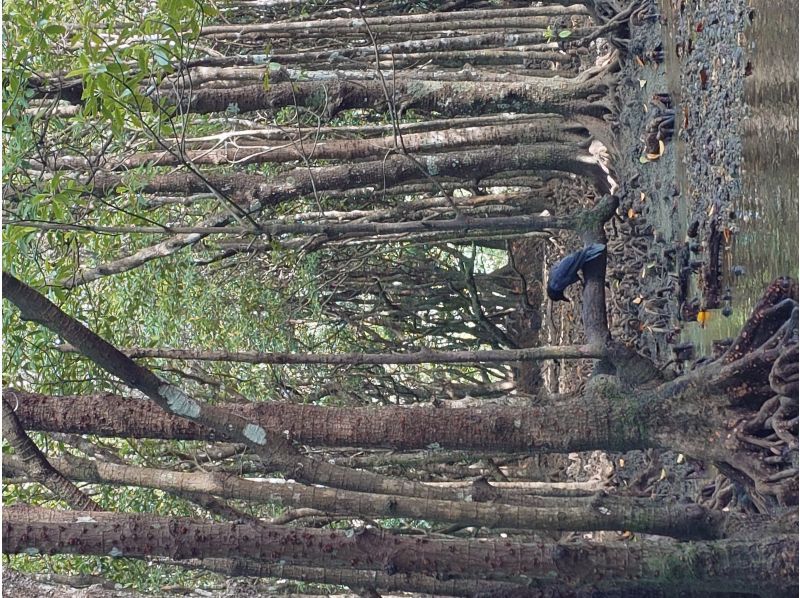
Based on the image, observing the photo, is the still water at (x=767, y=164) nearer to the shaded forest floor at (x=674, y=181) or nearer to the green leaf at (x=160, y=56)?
the shaded forest floor at (x=674, y=181)

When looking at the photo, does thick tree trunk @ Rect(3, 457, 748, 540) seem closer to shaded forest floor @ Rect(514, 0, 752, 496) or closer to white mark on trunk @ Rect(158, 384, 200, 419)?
white mark on trunk @ Rect(158, 384, 200, 419)

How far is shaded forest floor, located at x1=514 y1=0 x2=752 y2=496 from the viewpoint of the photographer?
569 cm

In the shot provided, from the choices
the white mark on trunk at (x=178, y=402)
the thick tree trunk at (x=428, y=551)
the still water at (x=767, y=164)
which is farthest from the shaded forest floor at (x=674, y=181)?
the white mark on trunk at (x=178, y=402)

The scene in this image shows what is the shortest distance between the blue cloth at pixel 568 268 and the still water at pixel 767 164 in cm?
91

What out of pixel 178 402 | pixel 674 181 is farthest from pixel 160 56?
pixel 674 181

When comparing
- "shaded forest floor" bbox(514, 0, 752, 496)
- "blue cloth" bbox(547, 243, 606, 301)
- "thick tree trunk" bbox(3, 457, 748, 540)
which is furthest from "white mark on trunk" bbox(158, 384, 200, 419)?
"shaded forest floor" bbox(514, 0, 752, 496)

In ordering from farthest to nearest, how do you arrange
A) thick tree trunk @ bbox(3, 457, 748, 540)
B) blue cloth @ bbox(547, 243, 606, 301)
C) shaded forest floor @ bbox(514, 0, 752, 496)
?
shaded forest floor @ bbox(514, 0, 752, 496)
blue cloth @ bbox(547, 243, 606, 301)
thick tree trunk @ bbox(3, 457, 748, 540)

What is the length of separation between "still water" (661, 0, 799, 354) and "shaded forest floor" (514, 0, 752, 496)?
0.14 metres

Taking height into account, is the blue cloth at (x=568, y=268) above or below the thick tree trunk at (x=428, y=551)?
above

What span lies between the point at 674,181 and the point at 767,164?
1.75 metres

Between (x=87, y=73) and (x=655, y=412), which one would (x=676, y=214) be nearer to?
(x=655, y=412)

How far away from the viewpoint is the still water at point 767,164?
4.71 metres

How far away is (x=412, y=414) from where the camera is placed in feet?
14.6

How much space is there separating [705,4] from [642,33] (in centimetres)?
150
